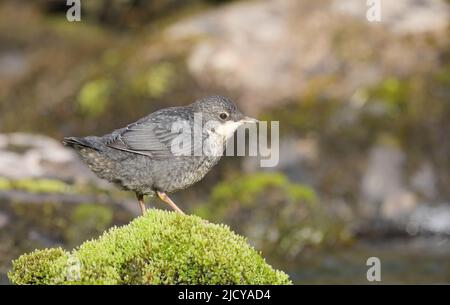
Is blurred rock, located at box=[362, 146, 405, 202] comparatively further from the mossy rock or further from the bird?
the mossy rock

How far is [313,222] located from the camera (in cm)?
1088

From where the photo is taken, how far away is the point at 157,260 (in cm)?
540

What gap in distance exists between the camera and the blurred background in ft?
32.1

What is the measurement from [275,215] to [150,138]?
4264 mm

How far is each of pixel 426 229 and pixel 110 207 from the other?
475 centimetres

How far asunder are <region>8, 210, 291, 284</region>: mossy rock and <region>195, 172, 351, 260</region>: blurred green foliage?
4.99 m

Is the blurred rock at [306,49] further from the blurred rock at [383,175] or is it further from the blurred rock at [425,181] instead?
the blurred rock at [425,181]

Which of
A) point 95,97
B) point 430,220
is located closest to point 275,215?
point 430,220

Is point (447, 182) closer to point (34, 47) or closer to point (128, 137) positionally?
point (128, 137)

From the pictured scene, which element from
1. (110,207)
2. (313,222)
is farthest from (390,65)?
(110,207)

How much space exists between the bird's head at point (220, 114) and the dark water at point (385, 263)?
302cm

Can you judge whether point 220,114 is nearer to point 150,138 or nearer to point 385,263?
point 150,138

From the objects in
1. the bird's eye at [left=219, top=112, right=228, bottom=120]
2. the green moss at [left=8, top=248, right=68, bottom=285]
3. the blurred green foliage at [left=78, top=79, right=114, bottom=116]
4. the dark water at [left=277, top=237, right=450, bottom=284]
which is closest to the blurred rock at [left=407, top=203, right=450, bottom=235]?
the dark water at [left=277, top=237, right=450, bottom=284]

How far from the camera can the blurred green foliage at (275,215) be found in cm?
1068
